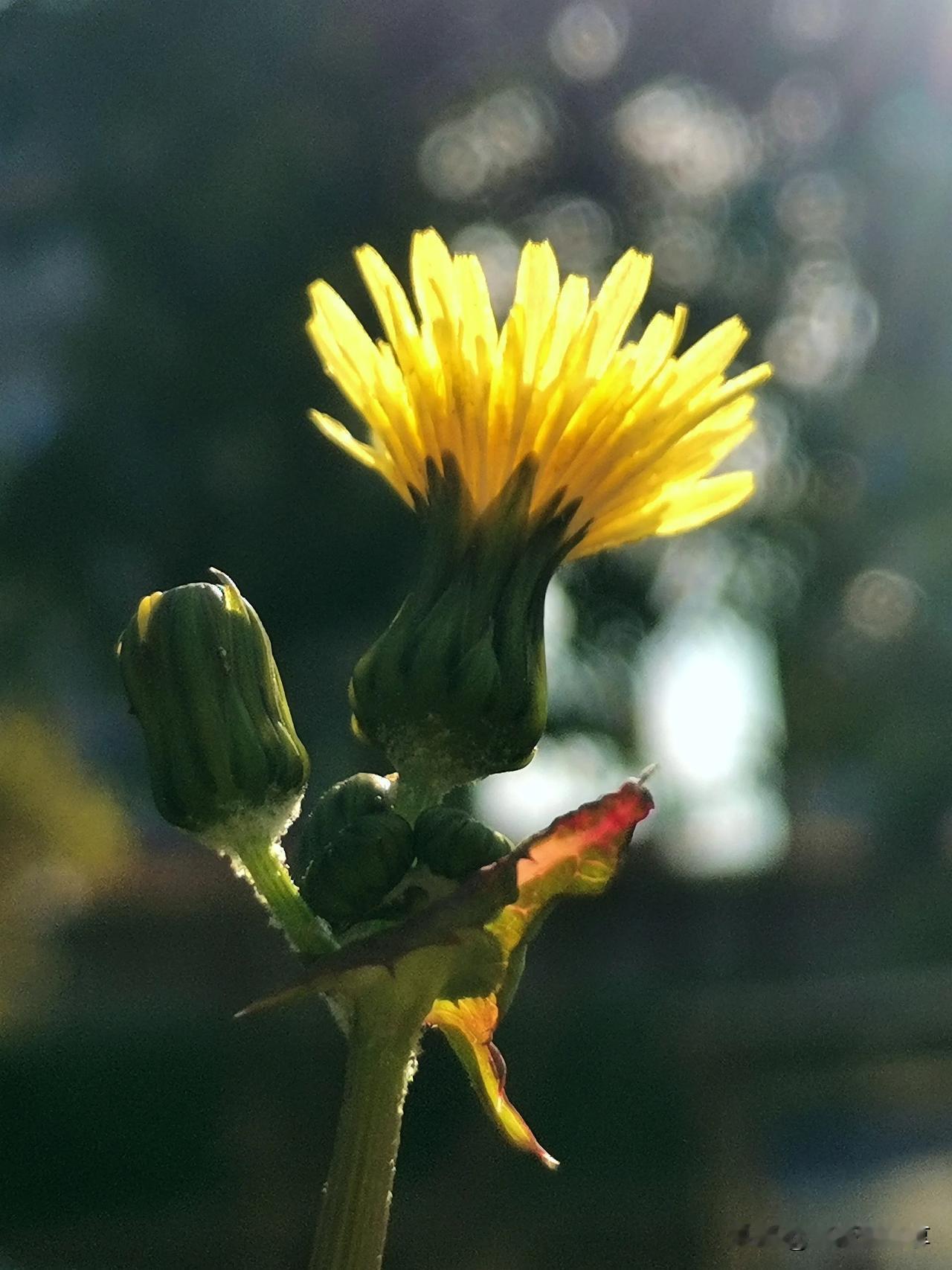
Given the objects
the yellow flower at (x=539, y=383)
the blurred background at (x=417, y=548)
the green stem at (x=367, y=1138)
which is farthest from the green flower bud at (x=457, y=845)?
the blurred background at (x=417, y=548)

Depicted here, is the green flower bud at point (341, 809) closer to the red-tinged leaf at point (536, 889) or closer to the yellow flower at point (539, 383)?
the red-tinged leaf at point (536, 889)

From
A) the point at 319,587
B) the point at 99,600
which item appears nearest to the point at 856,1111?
the point at 319,587

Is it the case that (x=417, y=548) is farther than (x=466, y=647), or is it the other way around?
(x=417, y=548)

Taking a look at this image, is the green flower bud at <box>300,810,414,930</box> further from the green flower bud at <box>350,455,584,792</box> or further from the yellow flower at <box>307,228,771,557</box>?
the yellow flower at <box>307,228,771,557</box>

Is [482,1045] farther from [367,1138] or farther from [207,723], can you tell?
[207,723]

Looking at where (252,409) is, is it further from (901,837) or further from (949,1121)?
(949,1121)

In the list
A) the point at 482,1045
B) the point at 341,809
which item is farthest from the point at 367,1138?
the point at 341,809

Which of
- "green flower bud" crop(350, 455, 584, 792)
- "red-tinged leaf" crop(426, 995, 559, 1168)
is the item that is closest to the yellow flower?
"green flower bud" crop(350, 455, 584, 792)

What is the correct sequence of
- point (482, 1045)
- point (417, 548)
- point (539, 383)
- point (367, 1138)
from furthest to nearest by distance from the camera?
1. point (417, 548)
2. point (539, 383)
3. point (482, 1045)
4. point (367, 1138)
